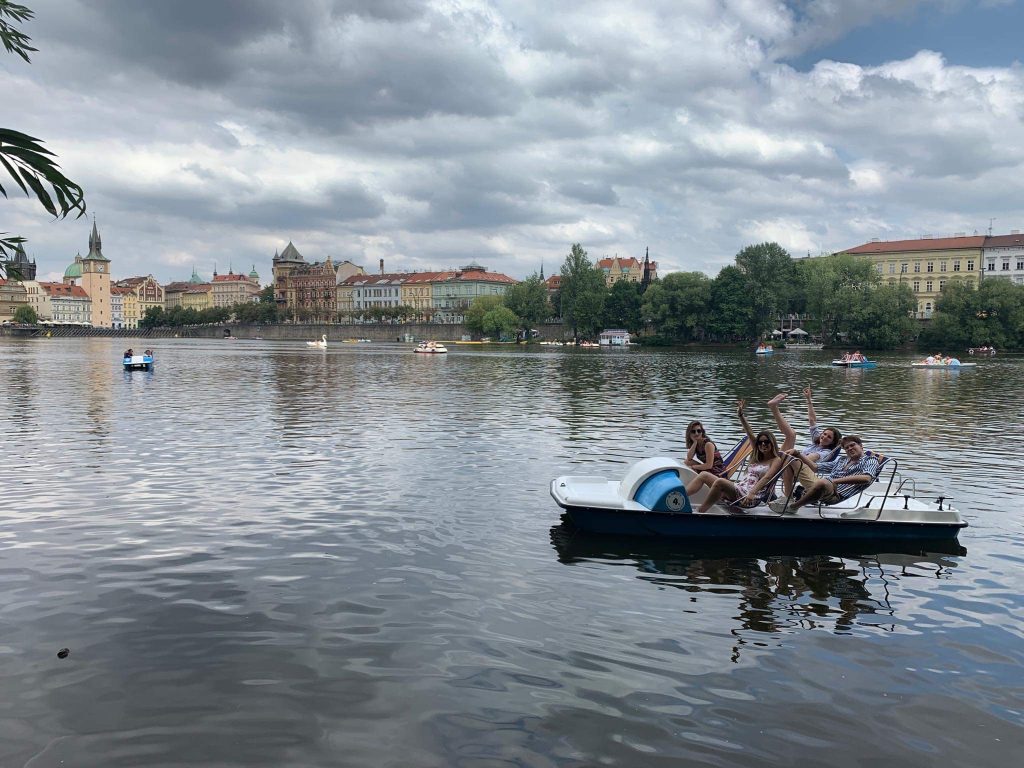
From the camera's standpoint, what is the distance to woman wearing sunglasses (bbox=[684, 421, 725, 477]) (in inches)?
599

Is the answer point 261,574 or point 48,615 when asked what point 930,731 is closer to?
point 261,574

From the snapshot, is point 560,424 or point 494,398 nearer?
point 560,424

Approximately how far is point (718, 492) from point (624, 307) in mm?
162145

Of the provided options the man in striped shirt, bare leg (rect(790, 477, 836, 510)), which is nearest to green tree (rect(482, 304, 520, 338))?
the man in striped shirt

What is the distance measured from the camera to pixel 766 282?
138m

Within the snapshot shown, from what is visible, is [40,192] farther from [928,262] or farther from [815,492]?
[928,262]

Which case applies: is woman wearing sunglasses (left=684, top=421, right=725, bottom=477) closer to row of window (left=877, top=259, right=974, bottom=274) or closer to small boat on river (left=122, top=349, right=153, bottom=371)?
small boat on river (left=122, top=349, right=153, bottom=371)

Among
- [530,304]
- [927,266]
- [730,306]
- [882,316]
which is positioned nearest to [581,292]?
[530,304]

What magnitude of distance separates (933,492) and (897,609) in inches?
335

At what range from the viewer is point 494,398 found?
140 ft

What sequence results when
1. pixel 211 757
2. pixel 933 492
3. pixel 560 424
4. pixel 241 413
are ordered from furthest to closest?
pixel 241 413, pixel 560 424, pixel 933 492, pixel 211 757

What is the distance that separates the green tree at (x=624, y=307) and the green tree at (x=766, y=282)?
33339mm

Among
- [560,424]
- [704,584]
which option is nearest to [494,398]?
[560,424]

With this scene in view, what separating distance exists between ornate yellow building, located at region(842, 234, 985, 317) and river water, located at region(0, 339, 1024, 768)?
162 metres
